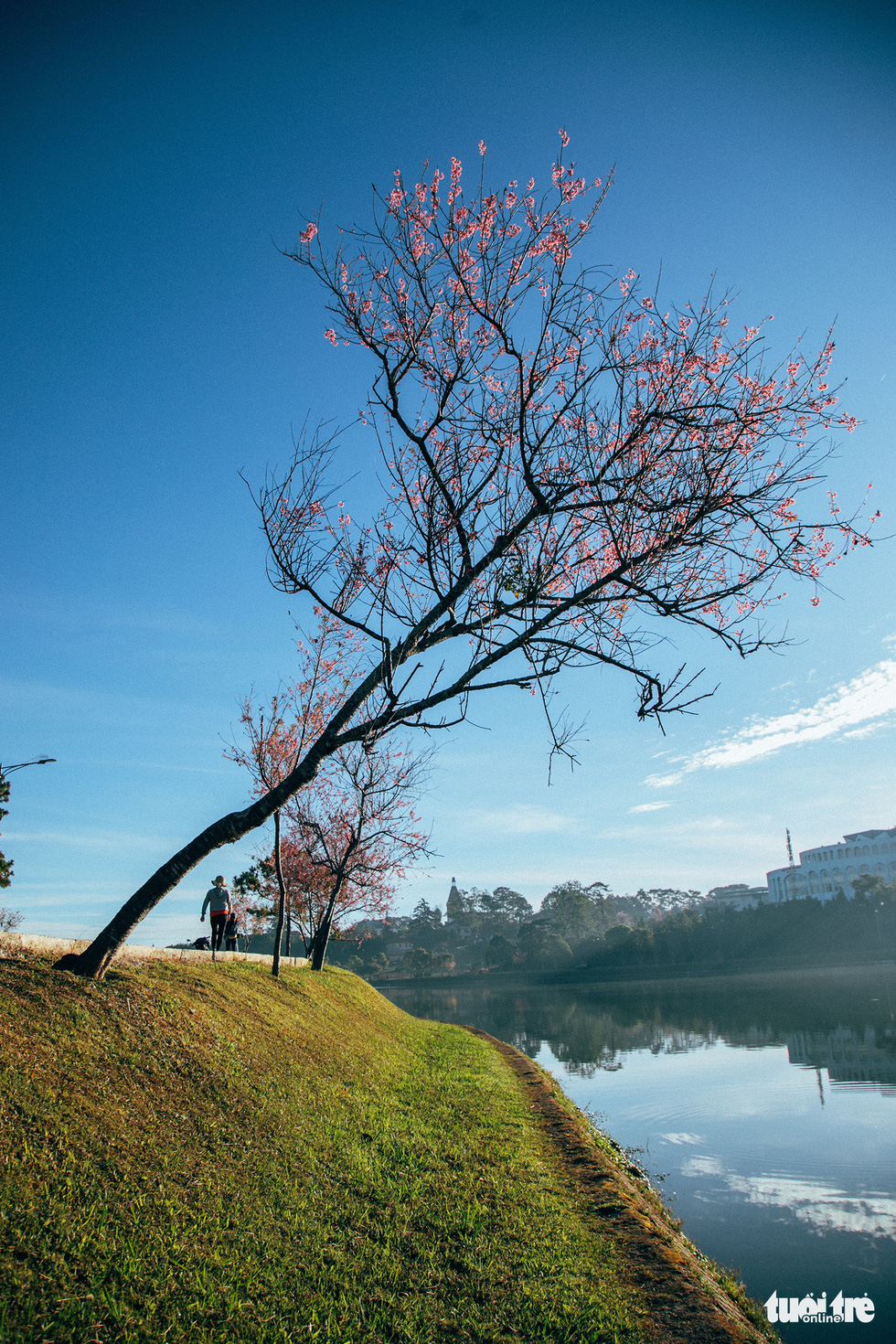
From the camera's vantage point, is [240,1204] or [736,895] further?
[736,895]

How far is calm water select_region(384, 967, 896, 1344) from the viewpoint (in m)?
7.45

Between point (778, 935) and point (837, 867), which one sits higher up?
point (837, 867)

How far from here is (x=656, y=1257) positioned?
519 centimetres

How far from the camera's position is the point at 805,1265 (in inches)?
288

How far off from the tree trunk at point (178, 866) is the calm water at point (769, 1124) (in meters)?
6.52

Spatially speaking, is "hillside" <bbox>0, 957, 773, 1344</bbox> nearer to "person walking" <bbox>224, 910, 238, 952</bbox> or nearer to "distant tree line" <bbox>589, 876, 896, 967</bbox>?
"person walking" <bbox>224, 910, 238, 952</bbox>

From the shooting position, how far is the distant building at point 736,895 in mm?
126312

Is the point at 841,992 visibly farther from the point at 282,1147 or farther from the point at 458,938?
the point at 458,938

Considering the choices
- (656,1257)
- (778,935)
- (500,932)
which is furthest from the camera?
(500,932)

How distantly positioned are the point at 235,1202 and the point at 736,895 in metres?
140

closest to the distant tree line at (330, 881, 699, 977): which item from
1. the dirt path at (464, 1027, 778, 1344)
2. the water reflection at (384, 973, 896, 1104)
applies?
the water reflection at (384, 973, 896, 1104)

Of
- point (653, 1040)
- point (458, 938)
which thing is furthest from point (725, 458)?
point (458, 938)

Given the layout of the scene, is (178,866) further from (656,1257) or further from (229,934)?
(229,934)

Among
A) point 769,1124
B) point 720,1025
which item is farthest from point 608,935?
point 769,1124
